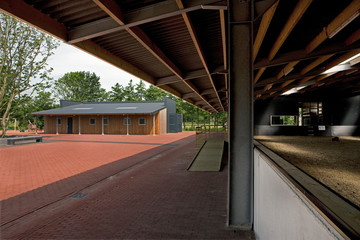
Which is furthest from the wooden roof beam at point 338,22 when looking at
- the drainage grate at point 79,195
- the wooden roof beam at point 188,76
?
the drainage grate at point 79,195

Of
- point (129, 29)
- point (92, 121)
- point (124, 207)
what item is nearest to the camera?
point (129, 29)

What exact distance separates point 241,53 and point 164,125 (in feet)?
92.0

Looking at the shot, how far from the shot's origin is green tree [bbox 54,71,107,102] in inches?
2544

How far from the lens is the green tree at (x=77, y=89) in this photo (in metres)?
64.6

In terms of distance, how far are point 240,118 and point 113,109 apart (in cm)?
2899

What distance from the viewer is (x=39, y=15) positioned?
416cm

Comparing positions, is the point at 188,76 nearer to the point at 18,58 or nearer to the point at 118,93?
the point at 18,58

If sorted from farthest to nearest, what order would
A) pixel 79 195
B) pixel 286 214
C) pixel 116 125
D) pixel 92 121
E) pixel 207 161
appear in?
pixel 92 121
pixel 116 125
pixel 207 161
pixel 79 195
pixel 286 214

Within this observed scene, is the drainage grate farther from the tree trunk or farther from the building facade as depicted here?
the building facade

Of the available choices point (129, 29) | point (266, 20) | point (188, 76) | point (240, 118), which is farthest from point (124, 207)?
point (188, 76)

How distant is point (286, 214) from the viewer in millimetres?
1928

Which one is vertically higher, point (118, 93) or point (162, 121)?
point (118, 93)

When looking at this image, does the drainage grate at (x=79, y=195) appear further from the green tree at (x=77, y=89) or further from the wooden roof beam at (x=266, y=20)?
the green tree at (x=77, y=89)

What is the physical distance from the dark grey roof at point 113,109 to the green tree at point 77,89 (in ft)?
110
